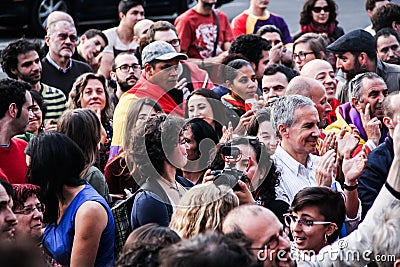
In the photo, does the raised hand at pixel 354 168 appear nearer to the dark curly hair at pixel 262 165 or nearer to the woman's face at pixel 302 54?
the dark curly hair at pixel 262 165

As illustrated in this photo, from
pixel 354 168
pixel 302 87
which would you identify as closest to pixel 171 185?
pixel 354 168

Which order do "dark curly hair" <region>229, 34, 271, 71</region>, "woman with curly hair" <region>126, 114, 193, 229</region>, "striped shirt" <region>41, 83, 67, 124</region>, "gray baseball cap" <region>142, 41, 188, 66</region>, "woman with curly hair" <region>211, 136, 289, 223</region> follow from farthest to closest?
"dark curly hair" <region>229, 34, 271, 71</region>, "striped shirt" <region>41, 83, 67, 124</region>, "gray baseball cap" <region>142, 41, 188, 66</region>, "woman with curly hair" <region>211, 136, 289, 223</region>, "woman with curly hair" <region>126, 114, 193, 229</region>

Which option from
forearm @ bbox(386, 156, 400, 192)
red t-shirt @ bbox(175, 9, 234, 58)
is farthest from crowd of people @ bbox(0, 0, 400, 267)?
red t-shirt @ bbox(175, 9, 234, 58)

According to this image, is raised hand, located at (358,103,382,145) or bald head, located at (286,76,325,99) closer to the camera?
raised hand, located at (358,103,382,145)

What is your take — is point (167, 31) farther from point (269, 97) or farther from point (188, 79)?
point (269, 97)

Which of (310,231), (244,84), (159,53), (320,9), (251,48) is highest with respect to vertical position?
(159,53)

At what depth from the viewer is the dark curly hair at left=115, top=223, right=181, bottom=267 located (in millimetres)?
3570

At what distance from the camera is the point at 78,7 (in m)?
14.6

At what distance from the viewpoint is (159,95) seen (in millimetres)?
7234

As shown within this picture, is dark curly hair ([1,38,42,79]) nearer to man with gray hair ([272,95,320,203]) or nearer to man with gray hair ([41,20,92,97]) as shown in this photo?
man with gray hair ([41,20,92,97])

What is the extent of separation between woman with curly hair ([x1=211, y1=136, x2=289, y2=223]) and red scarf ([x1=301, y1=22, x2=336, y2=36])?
17.8 ft

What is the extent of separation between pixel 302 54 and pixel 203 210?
517 centimetres

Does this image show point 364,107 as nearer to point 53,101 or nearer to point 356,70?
point 356,70
